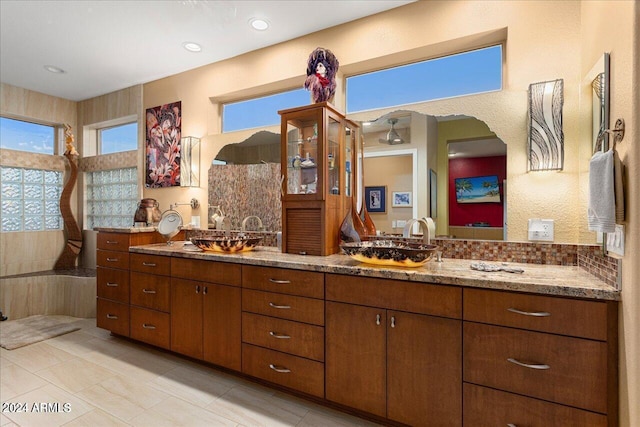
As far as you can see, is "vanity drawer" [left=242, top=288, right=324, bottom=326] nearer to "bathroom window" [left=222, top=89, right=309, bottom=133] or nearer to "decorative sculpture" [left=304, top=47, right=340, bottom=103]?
"decorative sculpture" [left=304, top=47, right=340, bottom=103]

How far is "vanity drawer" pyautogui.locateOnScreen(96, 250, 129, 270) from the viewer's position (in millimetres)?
2799

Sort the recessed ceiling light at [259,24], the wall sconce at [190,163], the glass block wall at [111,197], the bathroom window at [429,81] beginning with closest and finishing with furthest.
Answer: the bathroom window at [429,81] → the recessed ceiling light at [259,24] → the wall sconce at [190,163] → the glass block wall at [111,197]

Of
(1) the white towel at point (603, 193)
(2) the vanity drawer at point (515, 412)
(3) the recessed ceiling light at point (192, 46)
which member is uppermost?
(3) the recessed ceiling light at point (192, 46)

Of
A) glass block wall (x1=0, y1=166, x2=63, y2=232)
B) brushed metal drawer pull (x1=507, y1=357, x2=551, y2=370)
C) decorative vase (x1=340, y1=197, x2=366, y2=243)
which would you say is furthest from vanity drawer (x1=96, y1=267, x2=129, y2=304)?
brushed metal drawer pull (x1=507, y1=357, x2=551, y2=370)

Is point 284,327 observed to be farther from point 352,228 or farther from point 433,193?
point 433,193

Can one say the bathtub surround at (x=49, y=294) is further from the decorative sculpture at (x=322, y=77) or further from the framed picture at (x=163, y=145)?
the decorative sculpture at (x=322, y=77)

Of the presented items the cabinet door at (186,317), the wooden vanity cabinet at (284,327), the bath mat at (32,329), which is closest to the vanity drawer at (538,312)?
the wooden vanity cabinet at (284,327)

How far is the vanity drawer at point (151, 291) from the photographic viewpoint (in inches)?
98.5

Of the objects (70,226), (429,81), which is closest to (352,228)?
(429,81)

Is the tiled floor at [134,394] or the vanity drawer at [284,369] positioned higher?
the vanity drawer at [284,369]

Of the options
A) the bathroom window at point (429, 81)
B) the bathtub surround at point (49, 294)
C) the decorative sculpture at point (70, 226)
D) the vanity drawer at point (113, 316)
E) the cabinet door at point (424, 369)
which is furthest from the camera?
the decorative sculpture at point (70, 226)

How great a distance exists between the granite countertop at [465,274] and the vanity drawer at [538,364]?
0.64ft

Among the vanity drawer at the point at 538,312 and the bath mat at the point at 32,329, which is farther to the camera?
the bath mat at the point at 32,329

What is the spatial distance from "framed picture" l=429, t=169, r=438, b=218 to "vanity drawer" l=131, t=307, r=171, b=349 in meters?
2.17
